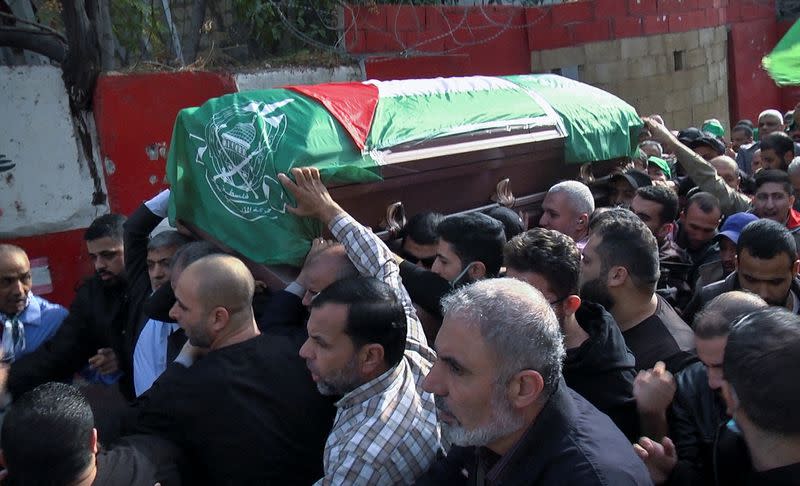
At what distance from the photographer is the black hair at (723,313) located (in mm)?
2256

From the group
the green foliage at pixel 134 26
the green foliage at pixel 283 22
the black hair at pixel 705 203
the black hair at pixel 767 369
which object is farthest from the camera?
the green foliage at pixel 283 22

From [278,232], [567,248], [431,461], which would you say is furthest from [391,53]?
[431,461]

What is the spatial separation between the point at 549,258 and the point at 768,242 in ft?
3.26

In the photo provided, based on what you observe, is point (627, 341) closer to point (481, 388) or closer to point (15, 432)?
point (481, 388)

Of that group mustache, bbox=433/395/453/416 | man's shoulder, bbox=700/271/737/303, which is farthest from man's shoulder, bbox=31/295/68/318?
man's shoulder, bbox=700/271/737/303

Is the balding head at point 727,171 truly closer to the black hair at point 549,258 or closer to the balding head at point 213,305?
the black hair at point 549,258

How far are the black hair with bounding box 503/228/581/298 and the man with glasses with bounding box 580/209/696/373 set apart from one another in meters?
0.28

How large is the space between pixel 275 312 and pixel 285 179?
1.63 feet

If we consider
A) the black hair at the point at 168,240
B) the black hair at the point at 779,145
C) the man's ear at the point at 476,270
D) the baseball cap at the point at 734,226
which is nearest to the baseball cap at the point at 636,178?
the baseball cap at the point at 734,226

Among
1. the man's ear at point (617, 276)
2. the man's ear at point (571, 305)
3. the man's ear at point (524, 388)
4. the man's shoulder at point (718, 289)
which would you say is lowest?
the man's shoulder at point (718, 289)

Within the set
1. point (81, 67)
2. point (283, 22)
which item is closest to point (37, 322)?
point (81, 67)

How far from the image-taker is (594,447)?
1.72m

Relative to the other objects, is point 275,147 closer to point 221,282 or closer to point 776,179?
point 221,282

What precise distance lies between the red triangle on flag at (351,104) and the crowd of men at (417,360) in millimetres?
402
